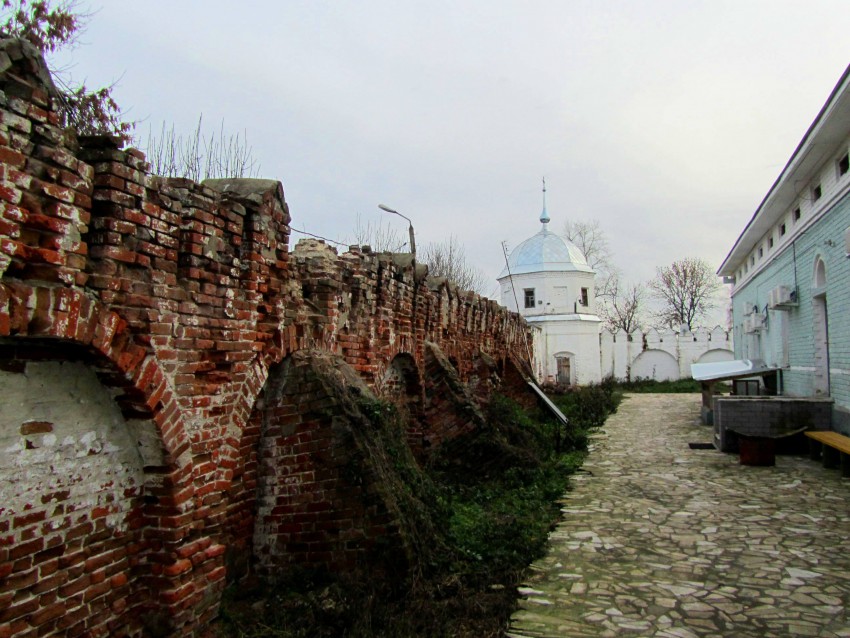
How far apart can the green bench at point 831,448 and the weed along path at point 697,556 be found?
0.25 m

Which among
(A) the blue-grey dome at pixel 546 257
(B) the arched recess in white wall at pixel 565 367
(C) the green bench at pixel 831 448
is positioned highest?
(A) the blue-grey dome at pixel 546 257

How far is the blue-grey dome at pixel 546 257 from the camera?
34062 millimetres

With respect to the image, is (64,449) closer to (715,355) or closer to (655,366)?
(655,366)

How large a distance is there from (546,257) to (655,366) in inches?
317

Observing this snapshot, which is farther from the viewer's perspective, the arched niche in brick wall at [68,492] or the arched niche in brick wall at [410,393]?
the arched niche in brick wall at [410,393]

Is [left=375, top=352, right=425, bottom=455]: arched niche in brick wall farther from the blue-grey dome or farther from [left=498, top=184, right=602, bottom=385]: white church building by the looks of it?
the blue-grey dome

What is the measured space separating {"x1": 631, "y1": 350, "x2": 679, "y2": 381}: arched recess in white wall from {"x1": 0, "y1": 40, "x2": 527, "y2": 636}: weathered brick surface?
29.7 metres

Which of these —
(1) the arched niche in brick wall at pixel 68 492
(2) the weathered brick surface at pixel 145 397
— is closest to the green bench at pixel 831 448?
(2) the weathered brick surface at pixel 145 397

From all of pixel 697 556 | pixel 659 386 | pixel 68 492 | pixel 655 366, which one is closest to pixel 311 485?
pixel 68 492

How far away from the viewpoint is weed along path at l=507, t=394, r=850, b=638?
455cm

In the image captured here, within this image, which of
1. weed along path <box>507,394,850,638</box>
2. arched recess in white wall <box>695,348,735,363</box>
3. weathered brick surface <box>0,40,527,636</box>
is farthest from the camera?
arched recess in white wall <box>695,348,735,363</box>

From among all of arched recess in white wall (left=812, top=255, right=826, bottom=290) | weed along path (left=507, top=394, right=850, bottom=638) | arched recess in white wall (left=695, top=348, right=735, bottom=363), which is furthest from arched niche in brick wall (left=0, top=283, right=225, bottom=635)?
arched recess in white wall (left=695, top=348, right=735, bottom=363)

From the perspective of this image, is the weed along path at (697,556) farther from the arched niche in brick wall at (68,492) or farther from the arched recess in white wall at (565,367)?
the arched recess in white wall at (565,367)

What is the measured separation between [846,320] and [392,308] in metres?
7.52
